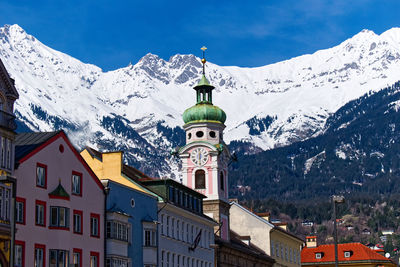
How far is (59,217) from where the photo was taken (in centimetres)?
6925

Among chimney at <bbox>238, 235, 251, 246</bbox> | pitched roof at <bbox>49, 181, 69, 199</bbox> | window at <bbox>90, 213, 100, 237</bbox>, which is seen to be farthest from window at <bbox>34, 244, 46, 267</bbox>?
chimney at <bbox>238, 235, 251, 246</bbox>

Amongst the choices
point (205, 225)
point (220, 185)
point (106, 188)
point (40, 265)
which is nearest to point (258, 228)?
point (220, 185)

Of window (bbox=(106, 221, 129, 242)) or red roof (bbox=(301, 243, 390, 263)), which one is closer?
window (bbox=(106, 221, 129, 242))

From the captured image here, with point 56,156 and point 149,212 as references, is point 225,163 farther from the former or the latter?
point 56,156

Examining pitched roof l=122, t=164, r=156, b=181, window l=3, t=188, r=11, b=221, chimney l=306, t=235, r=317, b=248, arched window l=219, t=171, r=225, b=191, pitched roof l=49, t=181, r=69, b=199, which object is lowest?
window l=3, t=188, r=11, b=221

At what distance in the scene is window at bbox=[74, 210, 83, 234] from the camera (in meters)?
71.9

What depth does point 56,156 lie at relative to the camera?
70250mm

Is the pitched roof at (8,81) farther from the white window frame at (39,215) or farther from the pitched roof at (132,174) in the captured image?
the pitched roof at (132,174)

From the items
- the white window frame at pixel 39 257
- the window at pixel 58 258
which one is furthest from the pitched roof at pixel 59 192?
the white window frame at pixel 39 257

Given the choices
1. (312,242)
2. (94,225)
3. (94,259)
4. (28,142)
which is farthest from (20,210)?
(312,242)

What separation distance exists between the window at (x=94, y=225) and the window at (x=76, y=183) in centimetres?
258

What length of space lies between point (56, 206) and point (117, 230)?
990 cm

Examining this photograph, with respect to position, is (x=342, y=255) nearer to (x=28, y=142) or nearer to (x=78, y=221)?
(x=78, y=221)

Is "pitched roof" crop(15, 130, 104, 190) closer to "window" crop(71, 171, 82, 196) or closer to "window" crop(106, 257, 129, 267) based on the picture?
"window" crop(71, 171, 82, 196)
